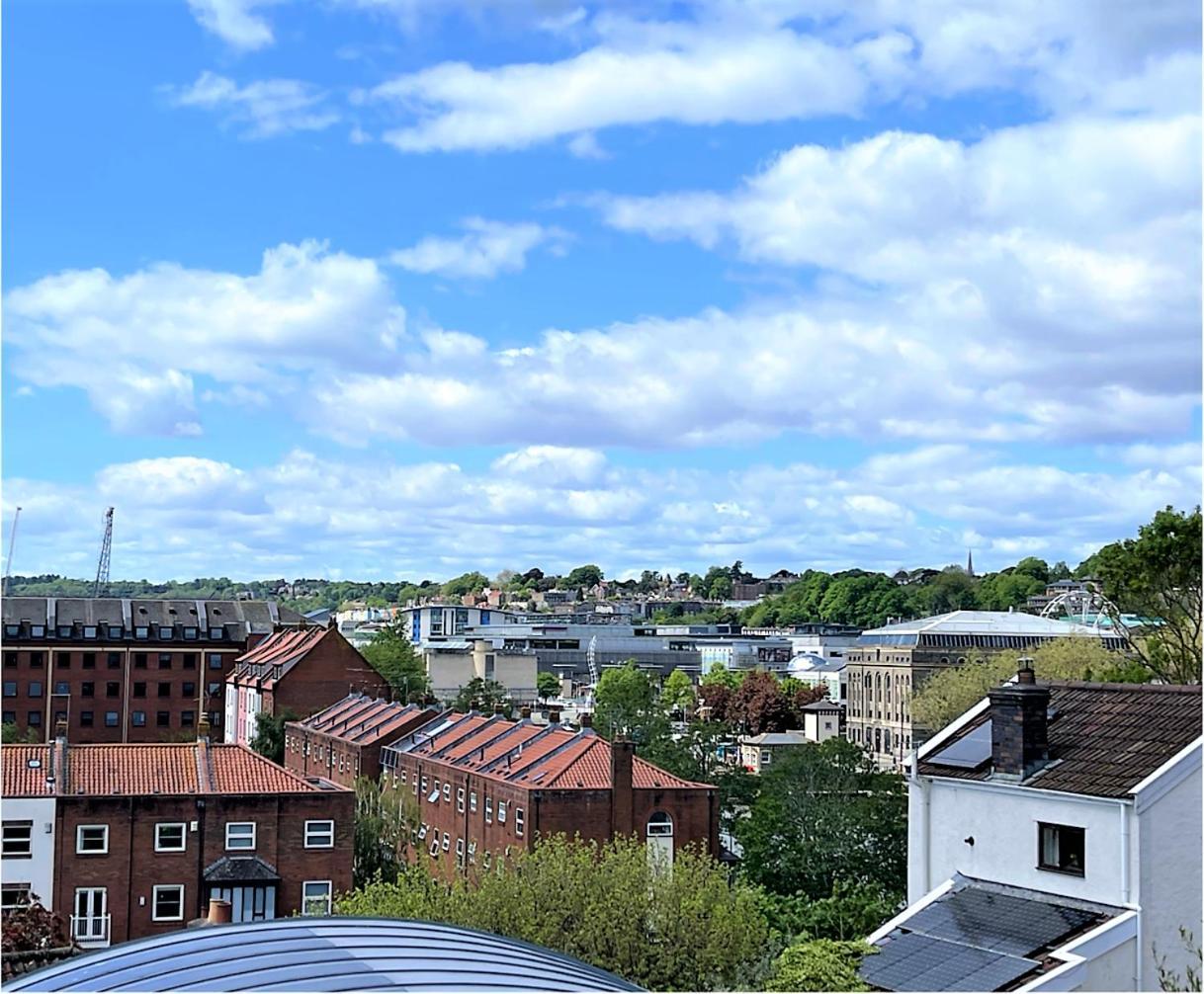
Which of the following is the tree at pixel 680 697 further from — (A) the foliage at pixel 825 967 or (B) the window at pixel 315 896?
(A) the foliage at pixel 825 967

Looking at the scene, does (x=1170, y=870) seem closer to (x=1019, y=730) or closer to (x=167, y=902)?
(x=1019, y=730)

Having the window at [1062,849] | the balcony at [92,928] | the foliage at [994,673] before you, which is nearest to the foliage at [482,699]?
the foliage at [994,673]

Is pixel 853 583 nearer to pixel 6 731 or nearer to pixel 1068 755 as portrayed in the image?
pixel 6 731

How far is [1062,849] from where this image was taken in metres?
17.5

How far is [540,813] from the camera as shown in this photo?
3975cm

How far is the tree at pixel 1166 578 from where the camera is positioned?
32.8 meters

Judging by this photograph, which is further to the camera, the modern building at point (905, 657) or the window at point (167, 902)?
the modern building at point (905, 657)

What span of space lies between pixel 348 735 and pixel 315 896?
22.3 meters

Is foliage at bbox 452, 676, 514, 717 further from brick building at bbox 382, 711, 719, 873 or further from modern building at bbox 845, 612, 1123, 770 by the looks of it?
modern building at bbox 845, 612, 1123, 770

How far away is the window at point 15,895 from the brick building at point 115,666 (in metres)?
47.6

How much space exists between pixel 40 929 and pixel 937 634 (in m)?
83.8

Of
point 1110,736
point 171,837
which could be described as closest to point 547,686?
point 171,837

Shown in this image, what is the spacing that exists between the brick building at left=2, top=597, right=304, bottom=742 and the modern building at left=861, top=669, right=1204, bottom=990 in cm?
6729

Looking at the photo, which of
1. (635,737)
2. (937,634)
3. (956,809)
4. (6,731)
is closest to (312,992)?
(956,809)
